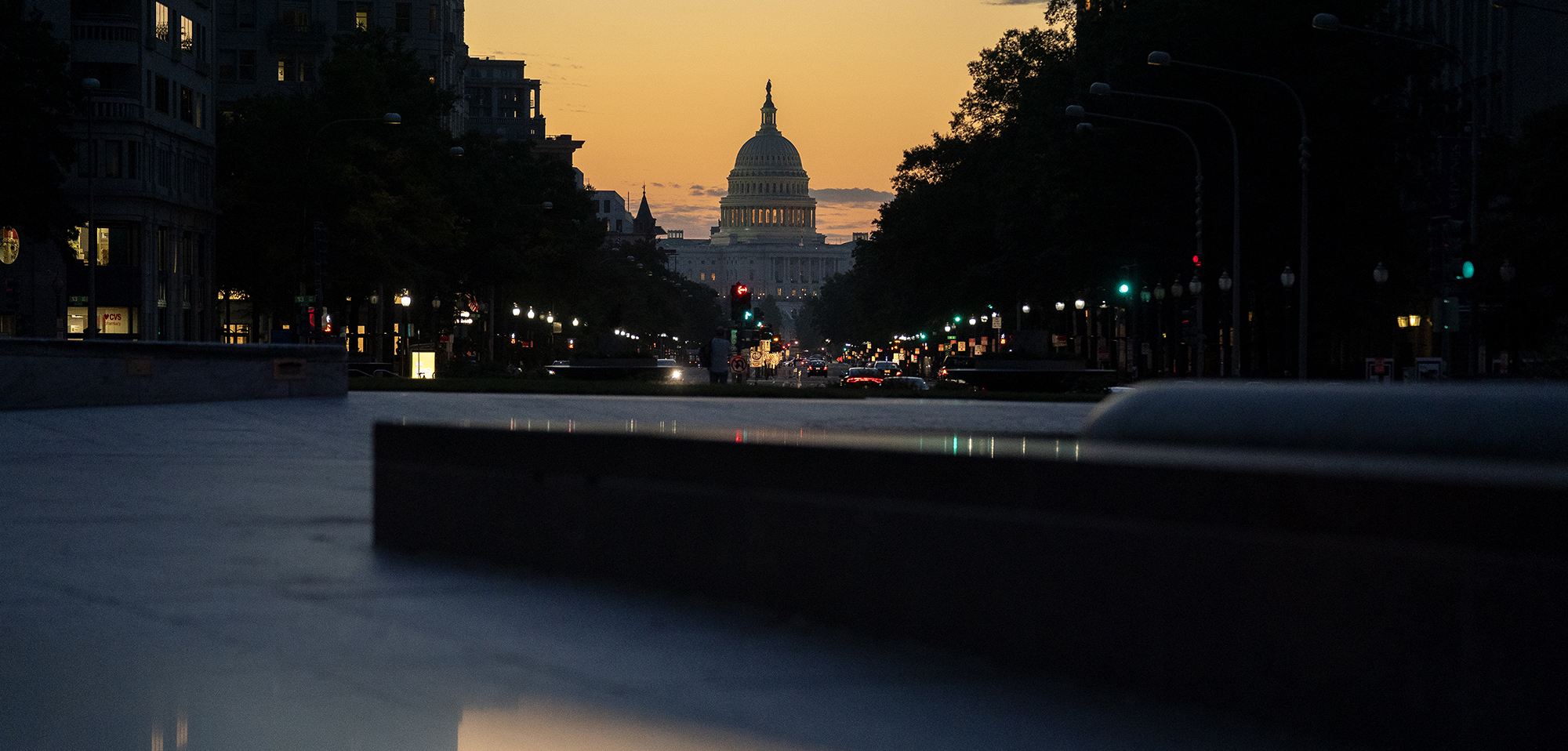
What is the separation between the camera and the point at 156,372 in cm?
2677

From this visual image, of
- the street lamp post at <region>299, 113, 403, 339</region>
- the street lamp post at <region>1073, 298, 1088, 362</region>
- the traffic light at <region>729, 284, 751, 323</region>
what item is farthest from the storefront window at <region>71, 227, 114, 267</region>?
the street lamp post at <region>1073, 298, 1088, 362</region>

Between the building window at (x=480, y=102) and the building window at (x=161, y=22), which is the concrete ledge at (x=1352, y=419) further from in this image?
the building window at (x=480, y=102)

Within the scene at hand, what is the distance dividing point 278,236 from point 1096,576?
61304 millimetres

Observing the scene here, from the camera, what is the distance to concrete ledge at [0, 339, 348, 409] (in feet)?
81.3

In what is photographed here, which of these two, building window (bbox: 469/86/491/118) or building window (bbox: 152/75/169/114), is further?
building window (bbox: 469/86/491/118)

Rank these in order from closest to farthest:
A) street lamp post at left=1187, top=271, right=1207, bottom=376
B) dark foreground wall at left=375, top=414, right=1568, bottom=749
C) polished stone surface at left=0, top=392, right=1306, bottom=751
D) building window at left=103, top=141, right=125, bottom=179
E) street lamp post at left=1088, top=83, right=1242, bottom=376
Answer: dark foreground wall at left=375, top=414, right=1568, bottom=749, polished stone surface at left=0, top=392, right=1306, bottom=751, street lamp post at left=1088, top=83, right=1242, bottom=376, street lamp post at left=1187, top=271, right=1207, bottom=376, building window at left=103, top=141, right=125, bottom=179

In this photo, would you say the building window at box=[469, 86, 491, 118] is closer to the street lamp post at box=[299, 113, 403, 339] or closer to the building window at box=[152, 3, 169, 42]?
the building window at box=[152, 3, 169, 42]

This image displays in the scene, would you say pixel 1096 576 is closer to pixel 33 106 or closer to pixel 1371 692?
pixel 1371 692

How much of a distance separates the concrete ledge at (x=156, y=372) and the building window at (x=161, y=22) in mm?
46778

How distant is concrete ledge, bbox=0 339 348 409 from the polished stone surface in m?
14.3

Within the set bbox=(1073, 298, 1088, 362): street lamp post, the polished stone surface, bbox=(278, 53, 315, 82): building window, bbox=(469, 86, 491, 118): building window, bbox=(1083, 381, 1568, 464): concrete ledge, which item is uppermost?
bbox=(469, 86, 491, 118): building window

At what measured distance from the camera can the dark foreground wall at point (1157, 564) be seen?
483 centimetres

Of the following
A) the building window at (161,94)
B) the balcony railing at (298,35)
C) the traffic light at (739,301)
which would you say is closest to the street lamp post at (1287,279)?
the traffic light at (739,301)

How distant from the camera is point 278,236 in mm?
63594
